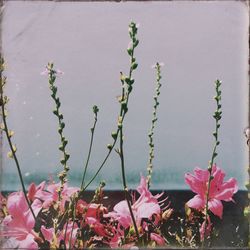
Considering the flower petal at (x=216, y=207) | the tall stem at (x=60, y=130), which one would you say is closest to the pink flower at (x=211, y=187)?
the flower petal at (x=216, y=207)

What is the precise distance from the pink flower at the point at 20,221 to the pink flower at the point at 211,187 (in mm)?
264

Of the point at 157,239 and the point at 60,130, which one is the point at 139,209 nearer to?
the point at 157,239

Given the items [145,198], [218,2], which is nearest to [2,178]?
[145,198]

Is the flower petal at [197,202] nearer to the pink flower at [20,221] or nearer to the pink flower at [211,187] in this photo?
the pink flower at [211,187]

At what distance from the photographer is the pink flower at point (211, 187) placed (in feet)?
2.52

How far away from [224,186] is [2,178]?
1.26ft

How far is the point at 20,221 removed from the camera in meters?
0.72

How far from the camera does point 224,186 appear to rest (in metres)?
0.77

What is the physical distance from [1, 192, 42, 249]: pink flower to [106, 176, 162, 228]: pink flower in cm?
13

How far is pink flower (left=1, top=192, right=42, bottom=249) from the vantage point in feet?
2.33

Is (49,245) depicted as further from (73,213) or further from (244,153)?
(244,153)

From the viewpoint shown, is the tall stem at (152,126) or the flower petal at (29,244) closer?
the flower petal at (29,244)

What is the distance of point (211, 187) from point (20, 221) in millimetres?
329

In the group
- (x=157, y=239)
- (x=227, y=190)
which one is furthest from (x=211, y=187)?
(x=157, y=239)
